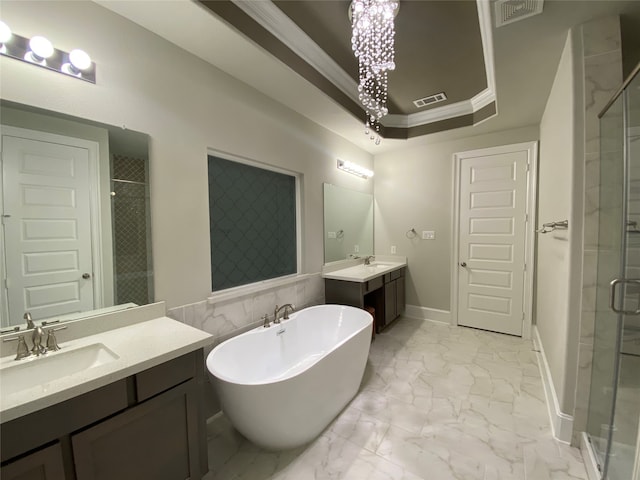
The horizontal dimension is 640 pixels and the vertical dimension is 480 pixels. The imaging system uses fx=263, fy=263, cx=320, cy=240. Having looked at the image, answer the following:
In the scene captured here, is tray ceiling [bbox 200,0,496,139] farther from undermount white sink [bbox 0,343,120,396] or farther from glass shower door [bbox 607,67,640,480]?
undermount white sink [bbox 0,343,120,396]

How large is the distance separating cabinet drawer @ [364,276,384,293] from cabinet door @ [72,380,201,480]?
2053 millimetres

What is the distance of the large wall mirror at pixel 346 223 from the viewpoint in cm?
321

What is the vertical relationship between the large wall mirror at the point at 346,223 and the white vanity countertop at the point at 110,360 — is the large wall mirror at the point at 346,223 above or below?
above

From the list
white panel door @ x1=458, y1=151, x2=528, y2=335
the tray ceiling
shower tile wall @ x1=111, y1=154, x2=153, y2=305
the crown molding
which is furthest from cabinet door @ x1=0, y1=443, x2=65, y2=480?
white panel door @ x1=458, y1=151, x2=528, y2=335

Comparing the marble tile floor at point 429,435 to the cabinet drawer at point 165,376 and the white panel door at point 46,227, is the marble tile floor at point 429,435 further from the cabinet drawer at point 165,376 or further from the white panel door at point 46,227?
the white panel door at point 46,227

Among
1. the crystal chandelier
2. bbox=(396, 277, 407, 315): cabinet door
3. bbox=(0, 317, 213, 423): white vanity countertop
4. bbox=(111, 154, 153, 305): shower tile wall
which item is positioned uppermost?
the crystal chandelier

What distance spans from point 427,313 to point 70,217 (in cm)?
397

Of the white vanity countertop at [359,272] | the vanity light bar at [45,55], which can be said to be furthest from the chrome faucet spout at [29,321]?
the white vanity countertop at [359,272]

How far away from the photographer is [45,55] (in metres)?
1.25

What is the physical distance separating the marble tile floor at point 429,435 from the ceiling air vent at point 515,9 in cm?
256

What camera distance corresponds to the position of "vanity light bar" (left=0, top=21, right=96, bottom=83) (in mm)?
1170

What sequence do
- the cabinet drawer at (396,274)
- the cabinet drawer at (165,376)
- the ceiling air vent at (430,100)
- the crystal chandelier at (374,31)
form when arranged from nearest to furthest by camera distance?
1. the cabinet drawer at (165,376)
2. the crystal chandelier at (374,31)
3. the ceiling air vent at (430,100)
4. the cabinet drawer at (396,274)

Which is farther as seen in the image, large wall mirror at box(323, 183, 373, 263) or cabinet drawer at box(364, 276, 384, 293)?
Answer: large wall mirror at box(323, 183, 373, 263)

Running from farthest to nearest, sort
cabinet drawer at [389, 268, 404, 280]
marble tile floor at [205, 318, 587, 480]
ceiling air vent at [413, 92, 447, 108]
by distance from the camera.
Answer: cabinet drawer at [389, 268, 404, 280] < ceiling air vent at [413, 92, 447, 108] < marble tile floor at [205, 318, 587, 480]
